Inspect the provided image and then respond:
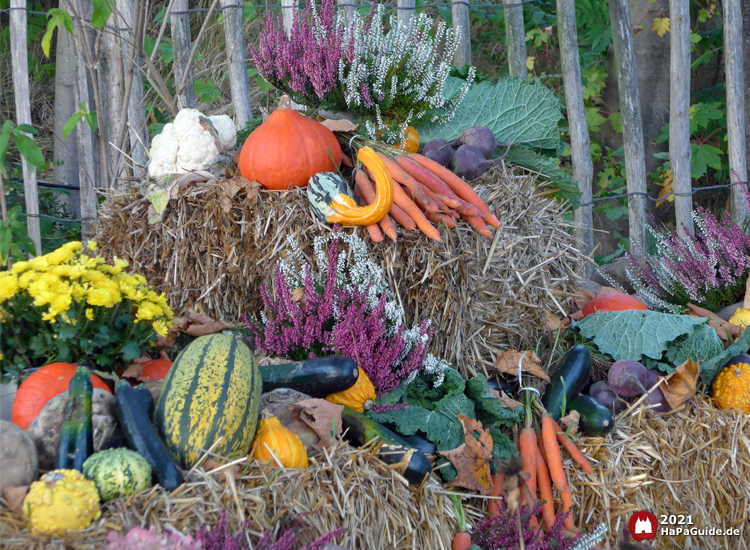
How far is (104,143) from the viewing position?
3184 millimetres

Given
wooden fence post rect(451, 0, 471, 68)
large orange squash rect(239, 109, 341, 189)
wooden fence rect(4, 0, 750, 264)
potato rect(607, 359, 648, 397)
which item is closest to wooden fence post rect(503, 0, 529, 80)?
wooden fence rect(4, 0, 750, 264)

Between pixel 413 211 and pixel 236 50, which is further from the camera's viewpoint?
pixel 236 50

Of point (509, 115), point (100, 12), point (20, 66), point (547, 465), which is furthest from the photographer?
point (20, 66)

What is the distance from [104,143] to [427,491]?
253 centimetres

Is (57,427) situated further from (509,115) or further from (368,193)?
(509,115)

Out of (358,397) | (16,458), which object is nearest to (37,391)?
(16,458)

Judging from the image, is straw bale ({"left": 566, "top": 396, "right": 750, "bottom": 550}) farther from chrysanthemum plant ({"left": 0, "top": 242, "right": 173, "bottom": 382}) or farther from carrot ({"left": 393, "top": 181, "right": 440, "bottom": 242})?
chrysanthemum plant ({"left": 0, "top": 242, "right": 173, "bottom": 382})

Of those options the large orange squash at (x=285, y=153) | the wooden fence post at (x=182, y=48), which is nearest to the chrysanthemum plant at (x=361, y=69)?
the large orange squash at (x=285, y=153)

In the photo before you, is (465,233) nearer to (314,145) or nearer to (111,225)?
(314,145)

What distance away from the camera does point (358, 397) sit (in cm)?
195

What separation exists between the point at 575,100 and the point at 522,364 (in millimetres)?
2170

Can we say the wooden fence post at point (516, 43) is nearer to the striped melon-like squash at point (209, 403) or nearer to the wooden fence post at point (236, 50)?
the wooden fence post at point (236, 50)

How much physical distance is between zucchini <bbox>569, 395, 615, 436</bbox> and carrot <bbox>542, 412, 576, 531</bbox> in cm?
16

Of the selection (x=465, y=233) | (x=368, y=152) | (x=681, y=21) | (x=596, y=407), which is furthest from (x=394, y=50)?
(x=681, y=21)
